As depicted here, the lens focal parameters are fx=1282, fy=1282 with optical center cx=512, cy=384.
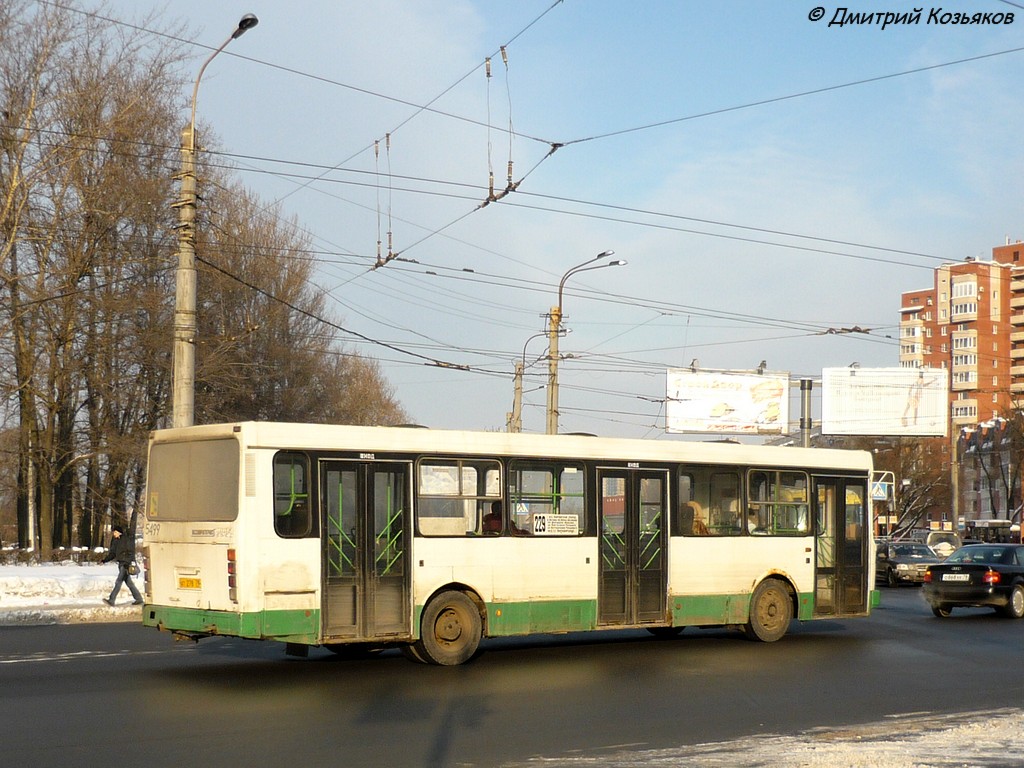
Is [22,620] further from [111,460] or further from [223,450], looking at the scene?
[111,460]

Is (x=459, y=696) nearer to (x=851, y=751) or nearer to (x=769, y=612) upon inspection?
(x=851, y=751)

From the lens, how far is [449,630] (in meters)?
14.8

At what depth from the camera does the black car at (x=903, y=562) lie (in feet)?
123

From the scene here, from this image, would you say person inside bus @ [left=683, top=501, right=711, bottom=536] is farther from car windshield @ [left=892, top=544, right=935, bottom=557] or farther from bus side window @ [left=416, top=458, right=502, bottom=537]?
car windshield @ [left=892, top=544, right=935, bottom=557]

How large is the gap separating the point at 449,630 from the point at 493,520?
1.41m

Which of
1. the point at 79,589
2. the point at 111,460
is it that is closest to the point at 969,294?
the point at 111,460

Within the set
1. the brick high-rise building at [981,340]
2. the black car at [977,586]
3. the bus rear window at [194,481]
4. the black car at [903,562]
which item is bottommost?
the black car at [903,562]

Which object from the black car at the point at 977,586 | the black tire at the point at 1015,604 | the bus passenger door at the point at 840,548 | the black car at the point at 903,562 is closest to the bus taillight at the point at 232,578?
the bus passenger door at the point at 840,548

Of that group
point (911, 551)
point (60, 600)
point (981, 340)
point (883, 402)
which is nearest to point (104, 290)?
point (60, 600)

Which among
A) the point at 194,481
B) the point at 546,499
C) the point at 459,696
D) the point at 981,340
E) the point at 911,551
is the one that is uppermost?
the point at 981,340

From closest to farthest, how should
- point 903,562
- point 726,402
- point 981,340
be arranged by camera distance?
point 903,562
point 726,402
point 981,340

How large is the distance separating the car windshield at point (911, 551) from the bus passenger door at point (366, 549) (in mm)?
27084

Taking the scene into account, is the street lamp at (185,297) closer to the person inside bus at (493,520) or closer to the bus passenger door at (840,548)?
the person inside bus at (493,520)

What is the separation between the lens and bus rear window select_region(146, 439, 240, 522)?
13539 millimetres
